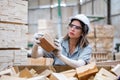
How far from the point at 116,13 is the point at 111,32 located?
357cm

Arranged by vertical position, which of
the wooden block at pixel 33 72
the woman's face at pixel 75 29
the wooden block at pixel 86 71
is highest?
the woman's face at pixel 75 29

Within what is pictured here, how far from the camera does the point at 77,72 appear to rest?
2.19 m

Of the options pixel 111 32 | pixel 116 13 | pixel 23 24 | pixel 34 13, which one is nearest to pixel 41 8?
pixel 34 13

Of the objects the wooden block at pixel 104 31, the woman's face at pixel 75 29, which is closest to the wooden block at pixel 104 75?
the woman's face at pixel 75 29

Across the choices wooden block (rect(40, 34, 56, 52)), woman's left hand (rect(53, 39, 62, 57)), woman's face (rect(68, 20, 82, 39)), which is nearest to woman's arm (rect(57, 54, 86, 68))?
woman's left hand (rect(53, 39, 62, 57))

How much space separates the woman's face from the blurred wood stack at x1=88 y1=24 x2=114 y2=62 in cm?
547

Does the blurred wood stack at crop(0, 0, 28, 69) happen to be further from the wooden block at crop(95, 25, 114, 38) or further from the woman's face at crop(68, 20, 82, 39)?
the wooden block at crop(95, 25, 114, 38)

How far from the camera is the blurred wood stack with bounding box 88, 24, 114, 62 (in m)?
8.35

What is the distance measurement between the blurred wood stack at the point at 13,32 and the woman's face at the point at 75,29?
0.49 metres

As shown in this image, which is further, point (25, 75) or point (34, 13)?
point (34, 13)

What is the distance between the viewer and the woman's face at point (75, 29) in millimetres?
2842

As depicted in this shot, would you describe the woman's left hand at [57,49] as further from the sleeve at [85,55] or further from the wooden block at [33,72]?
the sleeve at [85,55]

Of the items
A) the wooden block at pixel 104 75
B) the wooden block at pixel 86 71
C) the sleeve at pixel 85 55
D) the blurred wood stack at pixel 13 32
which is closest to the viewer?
the wooden block at pixel 104 75

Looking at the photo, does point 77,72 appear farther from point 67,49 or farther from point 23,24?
point 23,24
